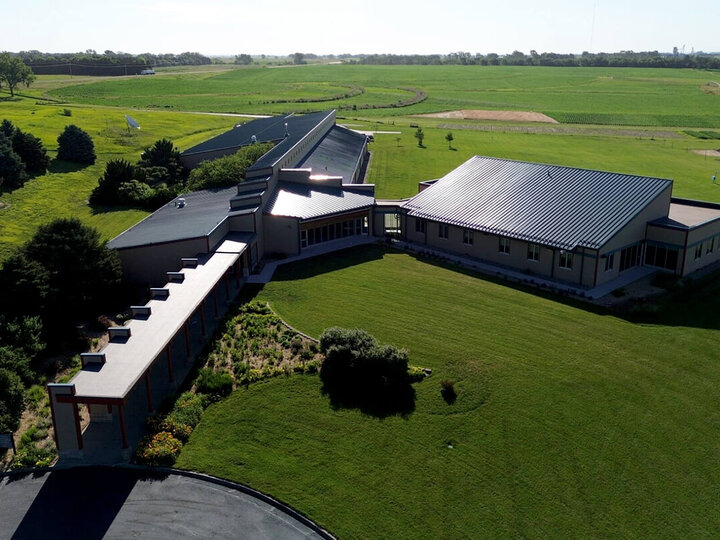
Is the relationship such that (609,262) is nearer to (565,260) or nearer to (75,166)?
(565,260)

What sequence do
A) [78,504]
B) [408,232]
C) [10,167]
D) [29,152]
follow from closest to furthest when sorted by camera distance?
[78,504]
[408,232]
[10,167]
[29,152]

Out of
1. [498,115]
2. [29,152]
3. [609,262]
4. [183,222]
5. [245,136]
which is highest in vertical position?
[245,136]

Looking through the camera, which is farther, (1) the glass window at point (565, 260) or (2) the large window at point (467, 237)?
(2) the large window at point (467, 237)

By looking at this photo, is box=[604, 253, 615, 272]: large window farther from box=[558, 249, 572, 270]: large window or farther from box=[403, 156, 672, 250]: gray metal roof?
box=[558, 249, 572, 270]: large window

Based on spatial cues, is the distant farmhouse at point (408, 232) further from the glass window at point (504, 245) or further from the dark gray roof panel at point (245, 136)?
the dark gray roof panel at point (245, 136)

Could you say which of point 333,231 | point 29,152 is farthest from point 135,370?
point 29,152

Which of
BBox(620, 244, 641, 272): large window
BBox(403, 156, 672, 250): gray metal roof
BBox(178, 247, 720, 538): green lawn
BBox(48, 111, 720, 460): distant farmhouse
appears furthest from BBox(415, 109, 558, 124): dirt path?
BBox(178, 247, 720, 538): green lawn

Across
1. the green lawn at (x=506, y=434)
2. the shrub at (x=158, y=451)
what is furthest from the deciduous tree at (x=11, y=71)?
the shrub at (x=158, y=451)
